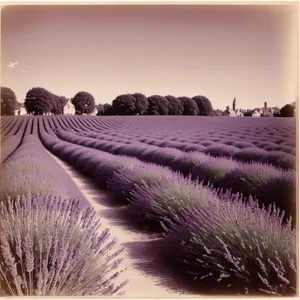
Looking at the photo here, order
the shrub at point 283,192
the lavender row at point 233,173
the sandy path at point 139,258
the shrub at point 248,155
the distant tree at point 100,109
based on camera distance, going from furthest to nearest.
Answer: the shrub at point 248,155 < the distant tree at point 100,109 < the lavender row at point 233,173 < the shrub at point 283,192 < the sandy path at point 139,258

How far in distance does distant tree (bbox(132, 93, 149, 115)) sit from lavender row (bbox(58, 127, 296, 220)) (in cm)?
118

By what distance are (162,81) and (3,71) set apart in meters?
1.49

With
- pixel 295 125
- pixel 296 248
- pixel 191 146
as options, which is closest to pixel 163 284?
pixel 296 248

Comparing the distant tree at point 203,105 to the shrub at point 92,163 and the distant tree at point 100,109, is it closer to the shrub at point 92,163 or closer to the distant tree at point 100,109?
the distant tree at point 100,109

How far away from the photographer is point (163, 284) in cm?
304

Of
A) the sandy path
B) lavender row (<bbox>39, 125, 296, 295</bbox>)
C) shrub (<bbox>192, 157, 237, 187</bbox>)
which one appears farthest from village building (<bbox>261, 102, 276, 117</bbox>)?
shrub (<bbox>192, 157, 237, 187</bbox>)

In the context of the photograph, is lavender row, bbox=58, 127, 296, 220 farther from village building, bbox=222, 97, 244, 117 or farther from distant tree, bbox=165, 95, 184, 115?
distant tree, bbox=165, 95, 184, 115

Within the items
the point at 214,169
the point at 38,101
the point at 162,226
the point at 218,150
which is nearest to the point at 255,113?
the point at 162,226

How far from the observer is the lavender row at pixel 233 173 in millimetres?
3648

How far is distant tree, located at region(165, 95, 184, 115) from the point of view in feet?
13.0

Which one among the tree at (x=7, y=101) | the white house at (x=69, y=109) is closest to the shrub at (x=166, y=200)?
the white house at (x=69, y=109)

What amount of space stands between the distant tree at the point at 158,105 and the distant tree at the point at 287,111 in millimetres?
1191

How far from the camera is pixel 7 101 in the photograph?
3.44 metres

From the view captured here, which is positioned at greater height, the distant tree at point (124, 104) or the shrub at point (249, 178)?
the distant tree at point (124, 104)
